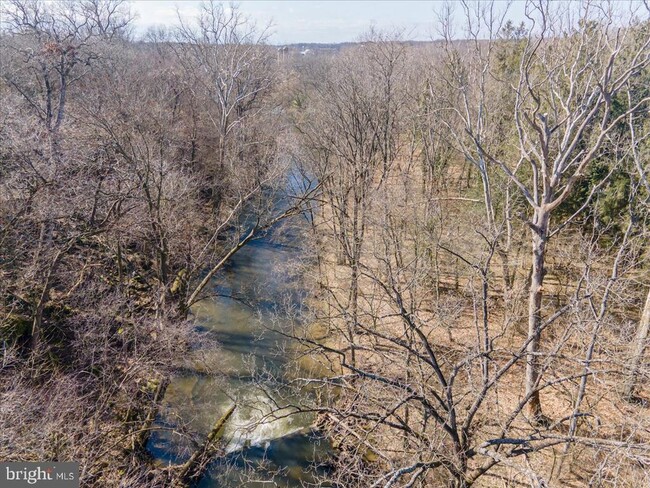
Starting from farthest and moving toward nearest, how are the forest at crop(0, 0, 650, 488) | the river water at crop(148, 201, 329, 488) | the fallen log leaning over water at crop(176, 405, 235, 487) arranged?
the river water at crop(148, 201, 329, 488) < the fallen log leaning over water at crop(176, 405, 235, 487) < the forest at crop(0, 0, 650, 488)

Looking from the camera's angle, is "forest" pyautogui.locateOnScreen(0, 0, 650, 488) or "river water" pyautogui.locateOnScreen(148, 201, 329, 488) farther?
"river water" pyautogui.locateOnScreen(148, 201, 329, 488)

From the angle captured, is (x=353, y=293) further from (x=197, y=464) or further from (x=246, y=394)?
(x=197, y=464)

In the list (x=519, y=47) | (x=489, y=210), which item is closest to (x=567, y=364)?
(x=489, y=210)

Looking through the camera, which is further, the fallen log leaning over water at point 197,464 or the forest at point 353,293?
the fallen log leaning over water at point 197,464

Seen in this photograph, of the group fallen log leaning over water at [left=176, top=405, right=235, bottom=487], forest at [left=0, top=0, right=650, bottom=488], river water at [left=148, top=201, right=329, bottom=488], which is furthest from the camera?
river water at [left=148, top=201, right=329, bottom=488]

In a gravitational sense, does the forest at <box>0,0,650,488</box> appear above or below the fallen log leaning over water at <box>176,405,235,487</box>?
above

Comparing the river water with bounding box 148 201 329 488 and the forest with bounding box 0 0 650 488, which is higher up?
the forest with bounding box 0 0 650 488

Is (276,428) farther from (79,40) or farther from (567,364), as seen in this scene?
(79,40)
